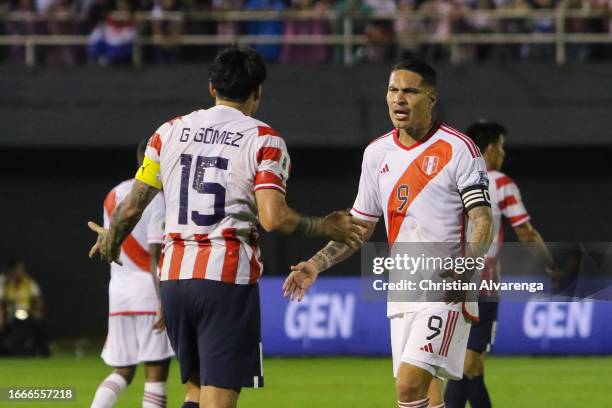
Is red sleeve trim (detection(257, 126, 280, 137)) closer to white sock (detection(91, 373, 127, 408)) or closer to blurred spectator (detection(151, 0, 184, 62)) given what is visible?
white sock (detection(91, 373, 127, 408))

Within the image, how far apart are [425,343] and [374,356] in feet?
36.6

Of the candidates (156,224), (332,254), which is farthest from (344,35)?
(332,254)

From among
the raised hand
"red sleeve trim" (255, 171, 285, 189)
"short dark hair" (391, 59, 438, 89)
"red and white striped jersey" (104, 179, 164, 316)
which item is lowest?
"red and white striped jersey" (104, 179, 164, 316)

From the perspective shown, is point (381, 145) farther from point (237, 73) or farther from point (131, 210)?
point (131, 210)

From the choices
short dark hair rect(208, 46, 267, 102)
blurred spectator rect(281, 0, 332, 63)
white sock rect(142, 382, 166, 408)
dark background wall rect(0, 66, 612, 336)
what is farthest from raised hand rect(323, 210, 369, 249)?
blurred spectator rect(281, 0, 332, 63)

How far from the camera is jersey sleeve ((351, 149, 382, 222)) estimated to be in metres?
7.25

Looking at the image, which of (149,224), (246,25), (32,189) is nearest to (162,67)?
(246,25)

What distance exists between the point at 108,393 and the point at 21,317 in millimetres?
10244

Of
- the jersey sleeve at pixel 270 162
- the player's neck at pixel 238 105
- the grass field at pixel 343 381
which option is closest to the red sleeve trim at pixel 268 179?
the jersey sleeve at pixel 270 162

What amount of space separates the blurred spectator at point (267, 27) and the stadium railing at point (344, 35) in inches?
4.2

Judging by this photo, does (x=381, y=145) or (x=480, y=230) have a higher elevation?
(x=381, y=145)

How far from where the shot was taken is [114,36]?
19594mm

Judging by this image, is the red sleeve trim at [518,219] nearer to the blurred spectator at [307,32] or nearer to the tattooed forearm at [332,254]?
the tattooed forearm at [332,254]

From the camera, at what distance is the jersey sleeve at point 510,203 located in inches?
367
